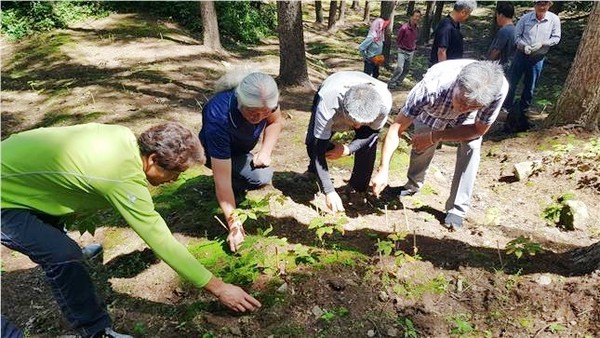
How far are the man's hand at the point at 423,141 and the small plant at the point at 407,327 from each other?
1.64m

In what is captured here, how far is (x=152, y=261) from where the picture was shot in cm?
378

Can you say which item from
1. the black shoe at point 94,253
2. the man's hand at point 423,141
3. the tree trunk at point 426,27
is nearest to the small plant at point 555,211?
the man's hand at point 423,141

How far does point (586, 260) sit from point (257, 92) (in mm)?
2791

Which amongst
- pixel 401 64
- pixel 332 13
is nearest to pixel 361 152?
pixel 401 64

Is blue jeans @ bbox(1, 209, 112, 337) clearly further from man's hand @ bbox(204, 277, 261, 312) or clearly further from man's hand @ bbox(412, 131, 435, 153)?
man's hand @ bbox(412, 131, 435, 153)

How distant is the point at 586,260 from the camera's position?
10.8 ft

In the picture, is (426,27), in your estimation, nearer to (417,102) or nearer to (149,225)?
(417,102)

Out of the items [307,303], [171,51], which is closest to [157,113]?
[171,51]

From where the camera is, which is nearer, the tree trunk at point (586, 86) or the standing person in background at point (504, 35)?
the tree trunk at point (586, 86)

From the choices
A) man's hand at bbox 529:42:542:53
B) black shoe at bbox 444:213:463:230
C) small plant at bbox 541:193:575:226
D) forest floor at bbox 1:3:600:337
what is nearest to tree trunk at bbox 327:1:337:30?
man's hand at bbox 529:42:542:53

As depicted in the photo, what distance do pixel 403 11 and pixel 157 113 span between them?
24.5 meters

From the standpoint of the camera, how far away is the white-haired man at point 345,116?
3.35 m

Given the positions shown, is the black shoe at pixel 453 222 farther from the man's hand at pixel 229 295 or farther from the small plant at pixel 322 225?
the man's hand at pixel 229 295

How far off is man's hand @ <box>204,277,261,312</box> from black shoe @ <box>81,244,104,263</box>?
1649 millimetres
